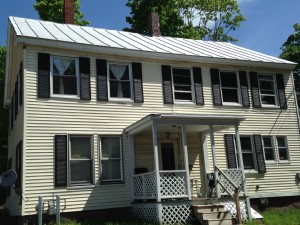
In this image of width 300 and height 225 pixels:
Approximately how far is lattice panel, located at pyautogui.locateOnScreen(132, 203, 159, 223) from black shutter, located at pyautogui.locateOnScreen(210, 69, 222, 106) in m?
6.05

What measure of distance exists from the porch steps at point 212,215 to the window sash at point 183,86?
523cm

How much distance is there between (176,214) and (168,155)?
3.87m

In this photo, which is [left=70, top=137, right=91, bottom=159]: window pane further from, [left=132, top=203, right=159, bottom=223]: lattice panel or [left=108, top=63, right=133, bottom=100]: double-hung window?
[left=132, top=203, right=159, bottom=223]: lattice panel

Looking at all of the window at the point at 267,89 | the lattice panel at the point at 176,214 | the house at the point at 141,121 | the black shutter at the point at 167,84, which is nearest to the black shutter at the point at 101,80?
the house at the point at 141,121

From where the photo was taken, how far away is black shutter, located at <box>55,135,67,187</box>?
46.3 ft

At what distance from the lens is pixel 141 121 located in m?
14.4

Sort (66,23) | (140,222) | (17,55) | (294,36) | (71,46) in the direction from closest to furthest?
(140,222) < (71,46) < (17,55) < (66,23) < (294,36)

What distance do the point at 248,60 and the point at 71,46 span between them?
8.29 metres

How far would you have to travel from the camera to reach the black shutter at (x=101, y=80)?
51.4ft

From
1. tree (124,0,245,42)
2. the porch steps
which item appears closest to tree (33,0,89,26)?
tree (124,0,245,42)

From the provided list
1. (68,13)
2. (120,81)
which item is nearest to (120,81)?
(120,81)

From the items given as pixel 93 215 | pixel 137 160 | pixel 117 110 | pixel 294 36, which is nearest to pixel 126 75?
pixel 117 110

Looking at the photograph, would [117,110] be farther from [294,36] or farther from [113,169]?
[294,36]

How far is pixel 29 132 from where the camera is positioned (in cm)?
1412
